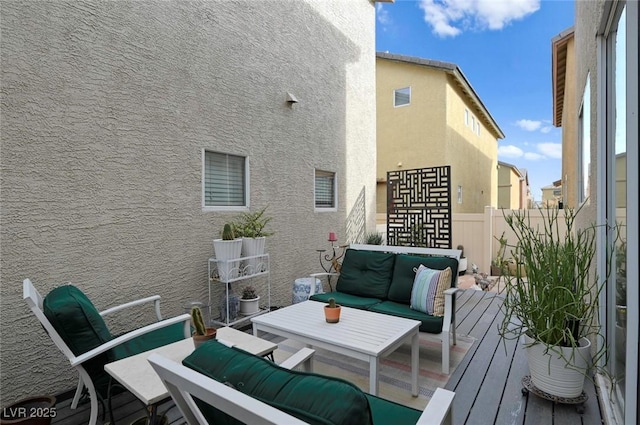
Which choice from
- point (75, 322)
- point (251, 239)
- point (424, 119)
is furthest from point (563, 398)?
point (424, 119)

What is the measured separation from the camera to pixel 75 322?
2104 millimetres

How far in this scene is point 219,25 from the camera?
4.09m

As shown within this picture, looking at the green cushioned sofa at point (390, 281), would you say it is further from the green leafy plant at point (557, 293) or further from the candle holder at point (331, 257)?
the candle holder at point (331, 257)

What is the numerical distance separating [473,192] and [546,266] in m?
11.4

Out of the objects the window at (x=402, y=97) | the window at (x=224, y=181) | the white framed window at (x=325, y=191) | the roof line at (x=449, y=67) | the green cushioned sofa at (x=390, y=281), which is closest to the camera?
the green cushioned sofa at (x=390, y=281)

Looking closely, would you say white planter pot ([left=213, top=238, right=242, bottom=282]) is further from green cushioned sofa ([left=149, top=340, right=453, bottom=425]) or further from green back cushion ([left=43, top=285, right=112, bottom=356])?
green cushioned sofa ([left=149, top=340, right=453, bottom=425])

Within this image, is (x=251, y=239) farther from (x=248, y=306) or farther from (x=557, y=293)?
(x=557, y=293)

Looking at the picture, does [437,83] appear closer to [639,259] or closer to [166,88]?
[166,88]

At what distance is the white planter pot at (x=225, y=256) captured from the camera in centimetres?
370

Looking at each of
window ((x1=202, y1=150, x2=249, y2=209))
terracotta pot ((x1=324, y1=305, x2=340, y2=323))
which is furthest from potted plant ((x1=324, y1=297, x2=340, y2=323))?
window ((x1=202, y1=150, x2=249, y2=209))

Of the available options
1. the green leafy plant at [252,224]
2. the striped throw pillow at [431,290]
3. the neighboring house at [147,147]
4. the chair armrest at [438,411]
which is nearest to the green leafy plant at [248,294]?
the neighboring house at [147,147]

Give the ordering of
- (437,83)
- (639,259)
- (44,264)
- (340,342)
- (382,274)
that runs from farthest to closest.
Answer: (437,83), (382,274), (44,264), (340,342), (639,259)

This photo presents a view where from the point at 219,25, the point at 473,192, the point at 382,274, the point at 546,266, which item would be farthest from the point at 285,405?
the point at 473,192

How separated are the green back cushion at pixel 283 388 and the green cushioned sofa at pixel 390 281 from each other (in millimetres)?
2314
